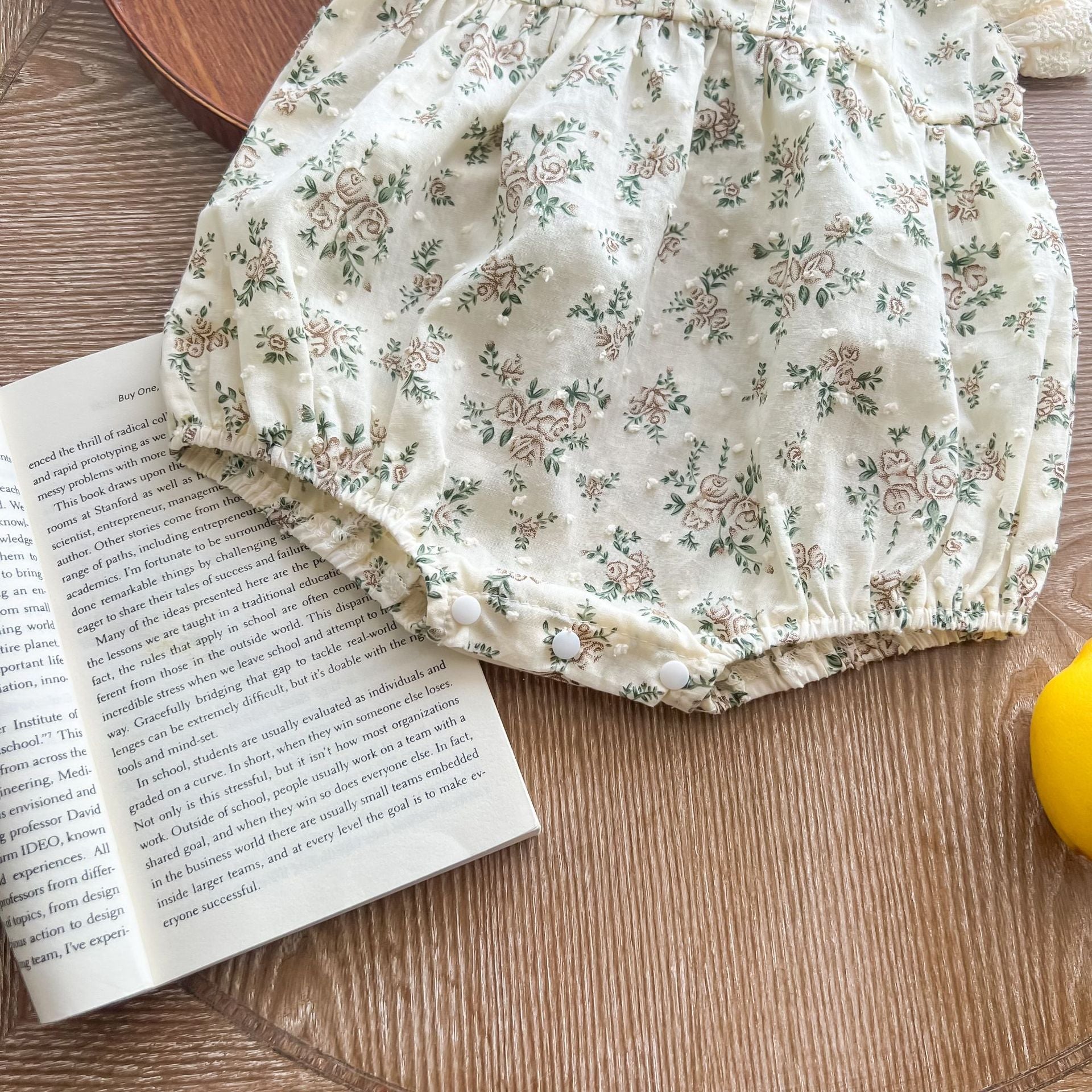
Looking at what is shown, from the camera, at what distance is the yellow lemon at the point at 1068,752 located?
1.51 feet

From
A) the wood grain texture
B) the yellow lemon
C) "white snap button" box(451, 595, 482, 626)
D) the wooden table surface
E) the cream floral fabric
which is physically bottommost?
the wooden table surface

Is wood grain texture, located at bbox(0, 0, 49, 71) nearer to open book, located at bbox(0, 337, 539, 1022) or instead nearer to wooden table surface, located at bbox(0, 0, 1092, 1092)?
open book, located at bbox(0, 337, 539, 1022)

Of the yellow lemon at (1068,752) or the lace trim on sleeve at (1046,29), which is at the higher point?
the lace trim on sleeve at (1046,29)

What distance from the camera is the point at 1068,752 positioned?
1.54 feet

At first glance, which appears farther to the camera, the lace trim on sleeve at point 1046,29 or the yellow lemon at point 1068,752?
the lace trim on sleeve at point 1046,29

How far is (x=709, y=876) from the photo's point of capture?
19.3 inches

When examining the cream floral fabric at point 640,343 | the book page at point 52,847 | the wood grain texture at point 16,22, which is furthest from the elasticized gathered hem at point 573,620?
the wood grain texture at point 16,22

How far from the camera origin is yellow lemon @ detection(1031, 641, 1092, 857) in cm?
46

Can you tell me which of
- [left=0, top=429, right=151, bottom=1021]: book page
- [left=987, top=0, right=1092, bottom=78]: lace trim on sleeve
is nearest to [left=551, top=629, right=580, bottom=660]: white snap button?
[left=0, top=429, right=151, bottom=1021]: book page

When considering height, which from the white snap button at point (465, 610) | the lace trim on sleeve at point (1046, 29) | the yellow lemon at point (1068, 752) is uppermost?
the lace trim on sleeve at point (1046, 29)

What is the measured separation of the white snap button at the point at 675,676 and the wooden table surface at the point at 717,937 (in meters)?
0.03

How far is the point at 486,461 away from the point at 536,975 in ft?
0.96

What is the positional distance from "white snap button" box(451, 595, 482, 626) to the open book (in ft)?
0.12

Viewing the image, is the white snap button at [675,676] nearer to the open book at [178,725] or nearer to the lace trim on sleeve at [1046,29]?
the open book at [178,725]
